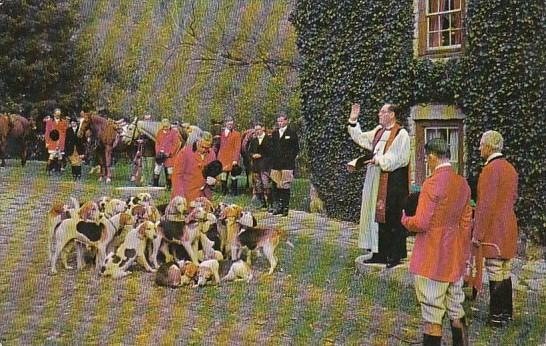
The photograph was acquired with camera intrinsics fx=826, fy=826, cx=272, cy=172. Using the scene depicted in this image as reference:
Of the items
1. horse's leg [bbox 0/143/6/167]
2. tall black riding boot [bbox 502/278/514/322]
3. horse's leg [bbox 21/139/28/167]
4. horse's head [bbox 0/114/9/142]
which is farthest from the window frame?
horse's head [bbox 0/114/9/142]

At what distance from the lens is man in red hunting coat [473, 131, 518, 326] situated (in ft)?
13.7

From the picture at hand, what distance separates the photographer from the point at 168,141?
584 centimetres

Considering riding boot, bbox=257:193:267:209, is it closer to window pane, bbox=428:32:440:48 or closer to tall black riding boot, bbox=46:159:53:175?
window pane, bbox=428:32:440:48

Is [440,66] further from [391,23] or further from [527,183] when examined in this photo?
[527,183]

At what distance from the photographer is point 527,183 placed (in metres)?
6.27

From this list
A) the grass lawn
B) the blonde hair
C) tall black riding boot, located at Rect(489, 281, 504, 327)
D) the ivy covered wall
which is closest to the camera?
the grass lawn

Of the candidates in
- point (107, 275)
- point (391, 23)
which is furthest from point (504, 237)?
point (391, 23)

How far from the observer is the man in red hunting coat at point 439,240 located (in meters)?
3.55

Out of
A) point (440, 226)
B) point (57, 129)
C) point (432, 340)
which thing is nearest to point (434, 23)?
point (57, 129)

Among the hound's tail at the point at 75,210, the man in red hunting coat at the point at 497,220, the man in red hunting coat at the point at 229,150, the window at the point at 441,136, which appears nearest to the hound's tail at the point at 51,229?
the hound's tail at the point at 75,210

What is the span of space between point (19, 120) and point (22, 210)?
0.76 metres

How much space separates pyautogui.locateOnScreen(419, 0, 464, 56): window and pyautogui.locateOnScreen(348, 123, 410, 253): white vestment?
1766mm

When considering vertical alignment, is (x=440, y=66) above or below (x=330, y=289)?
above

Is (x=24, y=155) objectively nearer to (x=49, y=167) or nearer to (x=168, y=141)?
(x=49, y=167)
